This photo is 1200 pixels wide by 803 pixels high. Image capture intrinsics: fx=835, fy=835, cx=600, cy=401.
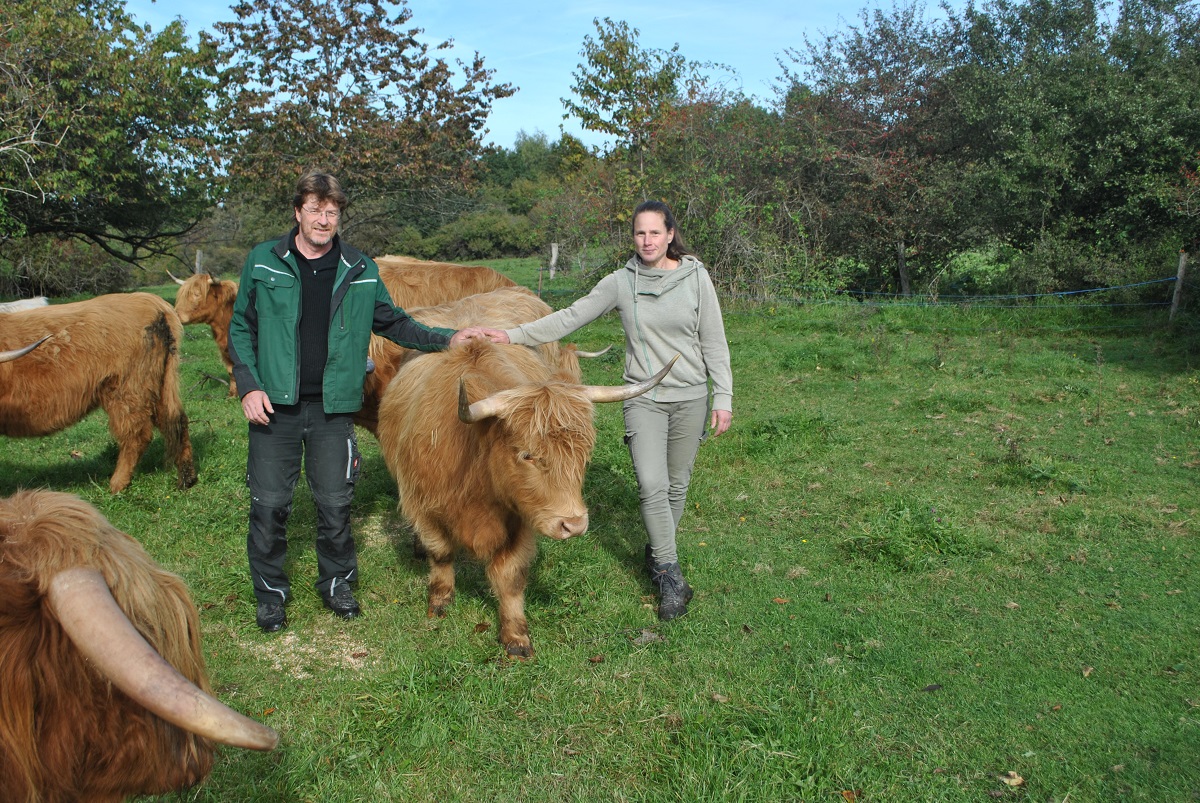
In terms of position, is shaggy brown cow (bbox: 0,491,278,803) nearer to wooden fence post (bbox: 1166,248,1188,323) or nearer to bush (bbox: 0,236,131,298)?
wooden fence post (bbox: 1166,248,1188,323)

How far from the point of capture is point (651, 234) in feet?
14.8

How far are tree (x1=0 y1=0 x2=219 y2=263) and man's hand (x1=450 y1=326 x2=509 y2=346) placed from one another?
13563 mm

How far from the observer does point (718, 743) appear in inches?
134

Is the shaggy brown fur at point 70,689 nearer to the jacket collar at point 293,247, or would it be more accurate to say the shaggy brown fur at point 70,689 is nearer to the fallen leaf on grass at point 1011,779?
the jacket collar at point 293,247

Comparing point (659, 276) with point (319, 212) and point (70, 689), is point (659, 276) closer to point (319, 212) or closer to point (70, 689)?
point (319, 212)

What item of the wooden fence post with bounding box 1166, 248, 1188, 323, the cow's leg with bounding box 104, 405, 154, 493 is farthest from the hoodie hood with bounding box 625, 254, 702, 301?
the wooden fence post with bounding box 1166, 248, 1188, 323

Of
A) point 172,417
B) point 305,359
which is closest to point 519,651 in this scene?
point 305,359

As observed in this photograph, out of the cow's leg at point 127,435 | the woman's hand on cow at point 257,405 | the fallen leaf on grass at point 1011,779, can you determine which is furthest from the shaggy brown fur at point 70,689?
the cow's leg at point 127,435

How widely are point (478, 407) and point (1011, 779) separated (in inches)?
104

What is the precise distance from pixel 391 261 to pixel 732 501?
4371 mm

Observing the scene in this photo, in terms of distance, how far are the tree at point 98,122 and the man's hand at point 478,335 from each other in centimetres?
1356

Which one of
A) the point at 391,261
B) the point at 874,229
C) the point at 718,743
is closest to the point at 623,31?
the point at 874,229

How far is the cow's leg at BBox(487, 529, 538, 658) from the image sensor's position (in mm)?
4324

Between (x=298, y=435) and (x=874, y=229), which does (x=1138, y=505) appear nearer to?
(x=298, y=435)
